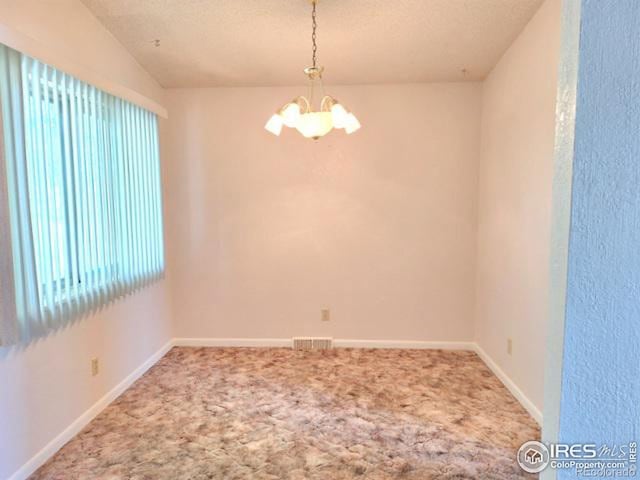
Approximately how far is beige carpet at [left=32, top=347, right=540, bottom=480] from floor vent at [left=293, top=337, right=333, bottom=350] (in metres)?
0.27

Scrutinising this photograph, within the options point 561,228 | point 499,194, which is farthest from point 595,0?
point 499,194

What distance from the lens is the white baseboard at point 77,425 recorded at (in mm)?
2010

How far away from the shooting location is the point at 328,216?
12.1ft

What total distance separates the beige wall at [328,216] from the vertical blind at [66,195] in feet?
2.01

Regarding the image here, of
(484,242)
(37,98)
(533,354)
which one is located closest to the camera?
(37,98)

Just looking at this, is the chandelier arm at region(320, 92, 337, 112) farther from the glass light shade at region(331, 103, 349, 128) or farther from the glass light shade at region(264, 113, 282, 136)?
the glass light shade at region(264, 113, 282, 136)

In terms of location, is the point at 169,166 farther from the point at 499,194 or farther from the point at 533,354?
the point at 533,354

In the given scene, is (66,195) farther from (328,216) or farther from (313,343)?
(313,343)

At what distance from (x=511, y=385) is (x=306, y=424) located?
157 centimetres

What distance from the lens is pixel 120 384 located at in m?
2.88

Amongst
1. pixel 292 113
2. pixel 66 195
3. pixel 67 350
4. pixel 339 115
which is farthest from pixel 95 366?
pixel 339 115

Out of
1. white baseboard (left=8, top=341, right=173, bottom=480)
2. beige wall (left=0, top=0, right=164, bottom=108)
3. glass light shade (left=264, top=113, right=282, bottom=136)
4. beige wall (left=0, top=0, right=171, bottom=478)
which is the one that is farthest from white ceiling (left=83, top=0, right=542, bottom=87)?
white baseboard (left=8, top=341, right=173, bottom=480)

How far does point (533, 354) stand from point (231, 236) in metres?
2.70

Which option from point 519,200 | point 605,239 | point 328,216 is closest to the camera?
point 605,239
